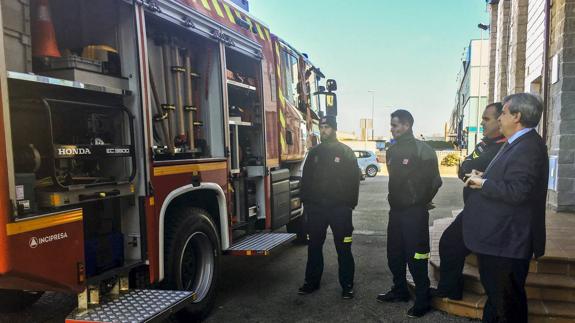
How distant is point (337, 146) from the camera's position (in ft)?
15.9

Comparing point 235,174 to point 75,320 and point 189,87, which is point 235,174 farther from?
point 75,320

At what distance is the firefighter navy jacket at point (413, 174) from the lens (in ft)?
13.7

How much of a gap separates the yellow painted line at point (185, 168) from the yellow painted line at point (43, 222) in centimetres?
80

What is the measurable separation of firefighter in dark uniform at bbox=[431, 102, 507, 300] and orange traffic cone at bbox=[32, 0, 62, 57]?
303 cm

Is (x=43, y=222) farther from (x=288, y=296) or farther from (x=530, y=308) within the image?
(x=530, y=308)

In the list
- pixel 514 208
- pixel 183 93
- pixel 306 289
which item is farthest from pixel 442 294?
pixel 183 93

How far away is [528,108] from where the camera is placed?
2.88 m

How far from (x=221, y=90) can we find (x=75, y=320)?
2.42 metres

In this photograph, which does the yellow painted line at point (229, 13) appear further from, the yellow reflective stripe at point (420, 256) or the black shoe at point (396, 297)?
the black shoe at point (396, 297)

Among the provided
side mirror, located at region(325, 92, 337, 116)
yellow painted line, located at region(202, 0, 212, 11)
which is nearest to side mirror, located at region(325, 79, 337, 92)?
side mirror, located at region(325, 92, 337, 116)

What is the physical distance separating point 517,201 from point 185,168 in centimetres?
247

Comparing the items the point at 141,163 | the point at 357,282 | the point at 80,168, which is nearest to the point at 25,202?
the point at 80,168

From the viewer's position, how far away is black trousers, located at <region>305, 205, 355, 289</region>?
4699 mm

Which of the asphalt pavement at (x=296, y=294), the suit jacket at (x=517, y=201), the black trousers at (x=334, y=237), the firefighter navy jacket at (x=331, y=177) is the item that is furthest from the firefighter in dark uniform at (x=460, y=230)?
the firefighter navy jacket at (x=331, y=177)
